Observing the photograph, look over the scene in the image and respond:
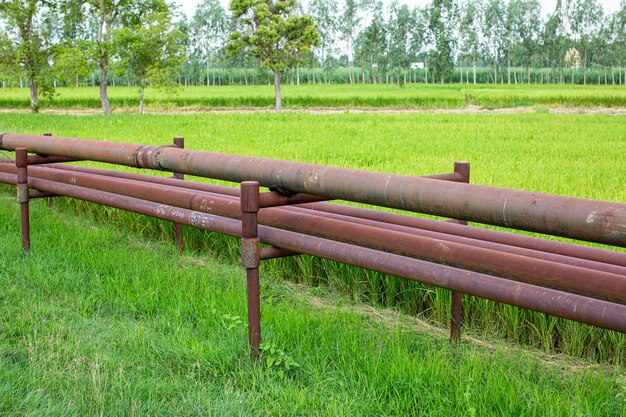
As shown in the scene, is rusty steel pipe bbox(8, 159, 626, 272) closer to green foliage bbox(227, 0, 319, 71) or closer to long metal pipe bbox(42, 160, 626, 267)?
long metal pipe bbox(42, 160, 626, 267)

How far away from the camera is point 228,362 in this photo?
11.0 ft

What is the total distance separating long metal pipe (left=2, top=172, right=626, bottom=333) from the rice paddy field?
0.43m

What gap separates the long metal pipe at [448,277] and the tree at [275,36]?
39.4 m

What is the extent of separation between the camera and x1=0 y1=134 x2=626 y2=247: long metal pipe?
7.28 feet

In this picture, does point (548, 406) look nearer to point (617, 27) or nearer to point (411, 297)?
point (411, 297)

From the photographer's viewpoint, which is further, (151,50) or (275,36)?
(275,36)

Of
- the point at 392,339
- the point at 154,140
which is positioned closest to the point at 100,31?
the point at 154,140

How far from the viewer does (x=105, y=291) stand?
4.61m

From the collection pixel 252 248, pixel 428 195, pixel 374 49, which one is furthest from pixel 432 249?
pixel 374 49

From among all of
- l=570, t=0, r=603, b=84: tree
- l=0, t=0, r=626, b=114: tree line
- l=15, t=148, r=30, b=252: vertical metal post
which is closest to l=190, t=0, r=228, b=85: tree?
l=0, t=0, r=626, b=114: tree line

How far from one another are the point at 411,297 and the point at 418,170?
6.10 m

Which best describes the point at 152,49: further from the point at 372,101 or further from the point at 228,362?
the point at 228,362

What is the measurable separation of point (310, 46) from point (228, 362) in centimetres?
4539

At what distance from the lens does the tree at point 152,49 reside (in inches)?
1483
